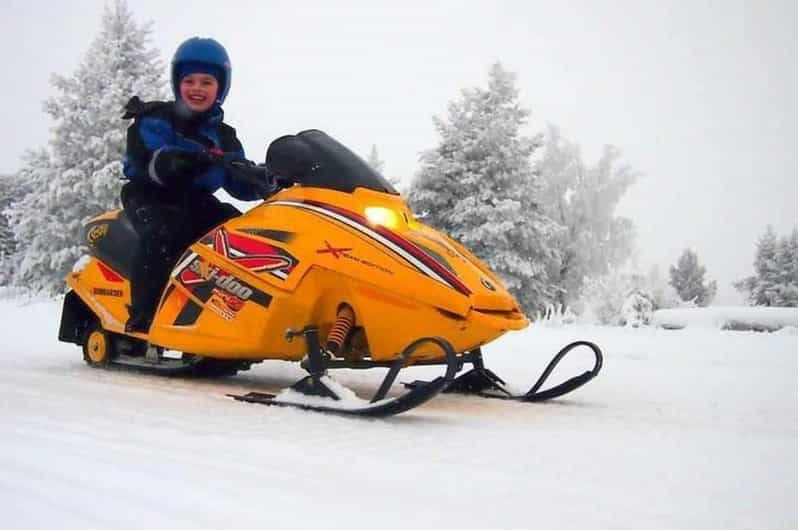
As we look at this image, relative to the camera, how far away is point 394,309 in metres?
3.52

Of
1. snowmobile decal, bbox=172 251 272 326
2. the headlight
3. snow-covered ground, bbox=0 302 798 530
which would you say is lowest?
snow-covered ground, bbox=0 302 798 530

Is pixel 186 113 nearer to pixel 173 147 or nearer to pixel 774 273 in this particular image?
pixel 173 147

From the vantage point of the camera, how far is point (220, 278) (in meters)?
4.18

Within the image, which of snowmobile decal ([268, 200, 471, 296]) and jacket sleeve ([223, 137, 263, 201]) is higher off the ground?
jacket sleeve ([223, 137, 263, 201])

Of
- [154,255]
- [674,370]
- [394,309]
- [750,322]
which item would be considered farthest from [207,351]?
[750,322]

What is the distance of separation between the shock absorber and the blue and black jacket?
1410 millimetres

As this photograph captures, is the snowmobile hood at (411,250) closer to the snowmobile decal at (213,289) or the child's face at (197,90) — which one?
the snowmobile decal at (213,289)

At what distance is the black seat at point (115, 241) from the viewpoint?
192 inches

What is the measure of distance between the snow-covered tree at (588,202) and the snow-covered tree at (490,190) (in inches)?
220

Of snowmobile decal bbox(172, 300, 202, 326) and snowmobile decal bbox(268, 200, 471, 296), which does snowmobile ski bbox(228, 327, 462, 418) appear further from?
snowmobile decal bbox(172, 300, 202, 326)

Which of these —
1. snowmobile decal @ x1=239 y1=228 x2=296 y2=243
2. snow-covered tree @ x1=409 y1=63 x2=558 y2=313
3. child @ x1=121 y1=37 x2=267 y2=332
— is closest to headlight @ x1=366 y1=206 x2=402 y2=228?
snowmobile decal @ x1=239 y1=228 x2=296 y2=243

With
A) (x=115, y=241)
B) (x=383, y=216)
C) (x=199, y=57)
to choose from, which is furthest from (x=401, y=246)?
(x=115, y=241)

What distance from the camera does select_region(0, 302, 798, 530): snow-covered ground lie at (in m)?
1.80

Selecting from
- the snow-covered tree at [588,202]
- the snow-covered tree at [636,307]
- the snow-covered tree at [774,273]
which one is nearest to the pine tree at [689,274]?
the snow-covered tree at [774,273]
